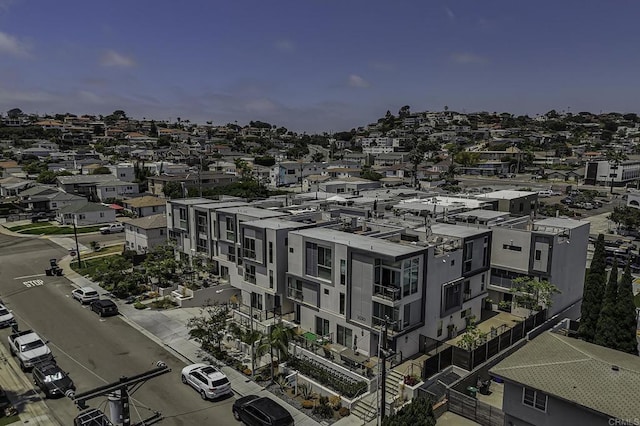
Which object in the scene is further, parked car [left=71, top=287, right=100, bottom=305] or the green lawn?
the green lawn

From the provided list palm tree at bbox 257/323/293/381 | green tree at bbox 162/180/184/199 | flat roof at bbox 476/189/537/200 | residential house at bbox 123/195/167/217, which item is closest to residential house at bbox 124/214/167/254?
residential house at bbox 123/195/167/217

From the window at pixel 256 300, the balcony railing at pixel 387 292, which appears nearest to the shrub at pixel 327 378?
the balcony railing at pixel 387 292

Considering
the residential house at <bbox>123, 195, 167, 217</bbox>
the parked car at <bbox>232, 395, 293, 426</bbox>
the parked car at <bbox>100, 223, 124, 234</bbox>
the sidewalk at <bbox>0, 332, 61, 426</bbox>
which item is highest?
the residential house at <bbox>123, 195, 167, 217</bbox>

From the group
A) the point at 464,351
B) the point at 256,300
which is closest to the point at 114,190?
the point at 256,300

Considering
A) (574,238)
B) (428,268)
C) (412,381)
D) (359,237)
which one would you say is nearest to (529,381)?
(412,381)

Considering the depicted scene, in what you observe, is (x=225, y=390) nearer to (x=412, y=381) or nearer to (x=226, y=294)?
(x=412, y=381)

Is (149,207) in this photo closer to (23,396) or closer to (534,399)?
(23,396)

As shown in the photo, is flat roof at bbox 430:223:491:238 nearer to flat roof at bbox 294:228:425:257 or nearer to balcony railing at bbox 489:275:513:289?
balcony railing at bbox 489:275:513:289
